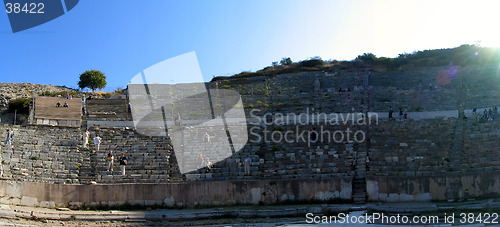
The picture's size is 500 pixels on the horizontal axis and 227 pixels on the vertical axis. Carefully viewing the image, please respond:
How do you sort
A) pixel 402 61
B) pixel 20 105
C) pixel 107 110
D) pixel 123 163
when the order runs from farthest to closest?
pixel 402 61 < pixel 20 105 < pixel 107 110 < pixel 123 163

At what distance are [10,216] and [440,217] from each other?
13265mm

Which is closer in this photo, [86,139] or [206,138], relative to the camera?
[86,139]

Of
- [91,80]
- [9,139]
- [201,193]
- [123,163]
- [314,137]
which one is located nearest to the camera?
[201,193]

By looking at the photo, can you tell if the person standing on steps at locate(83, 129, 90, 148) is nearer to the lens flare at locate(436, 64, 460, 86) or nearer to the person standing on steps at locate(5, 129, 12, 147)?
the person standing on steps at locate(5, 129, 12, 147)

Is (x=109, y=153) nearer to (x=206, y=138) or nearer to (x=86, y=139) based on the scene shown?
(x=86, y=139)

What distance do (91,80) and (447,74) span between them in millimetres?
26720

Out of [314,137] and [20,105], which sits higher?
[20,105]

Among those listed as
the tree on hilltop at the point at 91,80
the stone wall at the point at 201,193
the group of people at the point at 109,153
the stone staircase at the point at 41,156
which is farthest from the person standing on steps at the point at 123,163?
the tree on hilltop at the point at 91,80

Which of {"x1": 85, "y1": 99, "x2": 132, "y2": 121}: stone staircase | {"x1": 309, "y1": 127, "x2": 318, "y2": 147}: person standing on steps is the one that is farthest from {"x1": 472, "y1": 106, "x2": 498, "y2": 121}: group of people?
{"x1": 85, "y1": 99, "x2": 132, "y2": 121}: stone staircase

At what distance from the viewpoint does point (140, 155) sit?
21.7 meters

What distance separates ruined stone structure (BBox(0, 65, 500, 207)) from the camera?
18.4 m

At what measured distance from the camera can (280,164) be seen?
68.5 ft

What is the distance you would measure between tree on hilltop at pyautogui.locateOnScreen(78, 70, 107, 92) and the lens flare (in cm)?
2565

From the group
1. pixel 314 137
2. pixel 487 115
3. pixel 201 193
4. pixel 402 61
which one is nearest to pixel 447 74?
pixel 402 61
